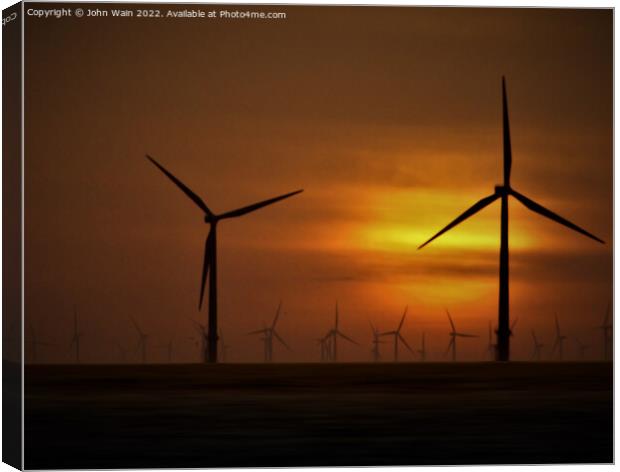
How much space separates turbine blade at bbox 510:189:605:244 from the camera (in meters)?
16.6

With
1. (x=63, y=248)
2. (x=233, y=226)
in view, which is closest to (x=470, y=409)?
(x=233, y=226)

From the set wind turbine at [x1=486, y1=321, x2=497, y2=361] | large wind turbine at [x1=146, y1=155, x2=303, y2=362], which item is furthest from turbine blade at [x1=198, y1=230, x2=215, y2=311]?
wind turbine at [x1=486, y1=321, x2=497, y2=361]

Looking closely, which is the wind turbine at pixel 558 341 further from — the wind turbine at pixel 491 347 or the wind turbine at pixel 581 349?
the wind turbine at pixel 491 347

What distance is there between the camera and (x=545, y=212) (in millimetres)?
16672

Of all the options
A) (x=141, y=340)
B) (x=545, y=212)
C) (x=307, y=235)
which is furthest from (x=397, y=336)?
(x=141, y=340)

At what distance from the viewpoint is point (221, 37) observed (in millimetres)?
16328

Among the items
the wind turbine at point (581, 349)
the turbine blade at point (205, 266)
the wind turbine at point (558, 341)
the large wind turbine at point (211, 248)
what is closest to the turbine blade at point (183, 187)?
the large wind turbine at point (211, 248)

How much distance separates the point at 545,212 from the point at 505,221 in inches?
16.5

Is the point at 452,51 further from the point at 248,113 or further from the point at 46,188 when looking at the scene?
the point at 46,188

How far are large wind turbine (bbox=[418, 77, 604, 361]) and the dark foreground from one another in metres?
0.39

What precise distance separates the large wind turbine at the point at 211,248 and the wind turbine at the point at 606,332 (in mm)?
3411

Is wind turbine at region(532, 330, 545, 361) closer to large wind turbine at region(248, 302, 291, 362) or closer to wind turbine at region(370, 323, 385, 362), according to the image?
wind turbine at region(370, 323, 385, 362)

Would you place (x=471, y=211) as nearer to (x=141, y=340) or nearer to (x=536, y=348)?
(x=536, y=348)

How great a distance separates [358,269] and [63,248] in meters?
2.99
